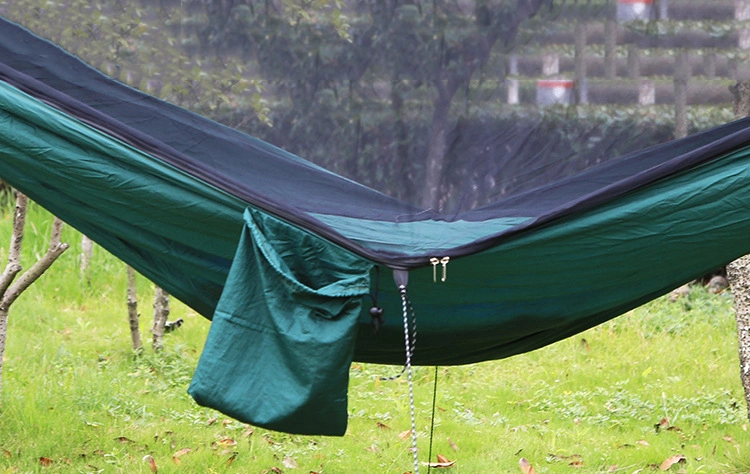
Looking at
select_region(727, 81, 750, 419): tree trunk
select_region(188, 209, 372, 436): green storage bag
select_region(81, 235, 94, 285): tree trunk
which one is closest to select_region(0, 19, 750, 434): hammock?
select_region(188, 209, 372, 436): green storage bag

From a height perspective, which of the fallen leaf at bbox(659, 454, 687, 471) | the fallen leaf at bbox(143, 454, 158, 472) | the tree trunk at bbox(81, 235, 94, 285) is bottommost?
the fallen leaf at bbox(143, 454, 158, 472)

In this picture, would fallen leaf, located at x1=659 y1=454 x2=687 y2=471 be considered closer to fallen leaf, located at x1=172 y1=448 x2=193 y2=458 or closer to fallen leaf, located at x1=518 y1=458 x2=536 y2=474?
fallen leaf, located at x1=518 y1=458 x2=536 y2=474

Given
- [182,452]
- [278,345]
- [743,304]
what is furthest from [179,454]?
[743,304]

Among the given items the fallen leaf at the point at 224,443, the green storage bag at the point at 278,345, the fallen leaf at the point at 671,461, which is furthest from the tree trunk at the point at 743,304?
the fallen leaf at the point at 224,443

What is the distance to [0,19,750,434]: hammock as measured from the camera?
179 cm

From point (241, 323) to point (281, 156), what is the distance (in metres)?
0.62

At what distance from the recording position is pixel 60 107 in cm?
196

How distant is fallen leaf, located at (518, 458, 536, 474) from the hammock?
821 mm

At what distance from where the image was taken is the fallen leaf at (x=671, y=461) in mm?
2914

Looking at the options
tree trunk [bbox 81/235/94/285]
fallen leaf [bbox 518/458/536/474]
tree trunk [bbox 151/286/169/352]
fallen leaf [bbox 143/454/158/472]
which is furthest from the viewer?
tree trunk [bbox 81/235/94/285]

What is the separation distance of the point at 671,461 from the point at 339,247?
1.64 metres

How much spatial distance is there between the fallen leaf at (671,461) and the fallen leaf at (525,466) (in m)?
0.42

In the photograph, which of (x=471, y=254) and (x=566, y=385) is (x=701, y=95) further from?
(x=566, y=385)

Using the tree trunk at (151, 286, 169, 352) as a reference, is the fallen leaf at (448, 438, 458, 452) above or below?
below
